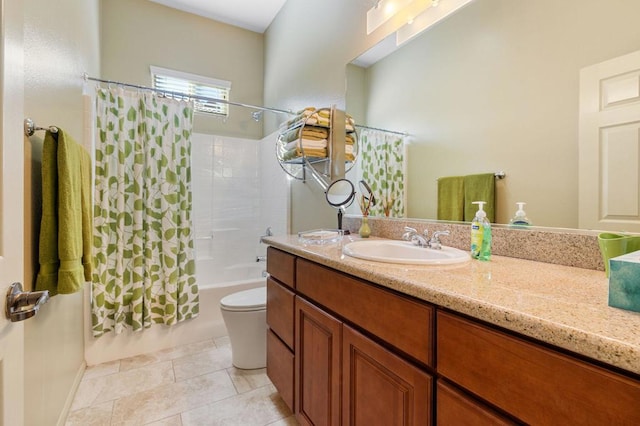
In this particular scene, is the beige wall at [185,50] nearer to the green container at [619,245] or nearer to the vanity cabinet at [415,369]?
the vanity cabinet at [415,369]

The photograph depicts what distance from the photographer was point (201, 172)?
3.08 m

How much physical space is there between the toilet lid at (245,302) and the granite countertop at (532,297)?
1028mm

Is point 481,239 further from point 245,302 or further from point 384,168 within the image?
point 245,302

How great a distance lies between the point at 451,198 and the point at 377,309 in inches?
28.4

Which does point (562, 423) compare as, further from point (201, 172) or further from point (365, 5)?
point (201, 172)

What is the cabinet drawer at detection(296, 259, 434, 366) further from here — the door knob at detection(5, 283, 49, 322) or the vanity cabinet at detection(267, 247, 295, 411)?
the door knob at detection(5, 283, 49, 322)

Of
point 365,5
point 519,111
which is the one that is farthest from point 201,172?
point 519,111

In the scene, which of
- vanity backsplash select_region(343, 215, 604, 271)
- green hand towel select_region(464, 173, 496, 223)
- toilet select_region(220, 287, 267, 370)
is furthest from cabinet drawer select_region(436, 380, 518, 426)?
toilet select_region(220, 287, 267, 370)

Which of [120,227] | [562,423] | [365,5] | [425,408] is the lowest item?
[425,408]

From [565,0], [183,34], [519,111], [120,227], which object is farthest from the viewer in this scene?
[183,34]

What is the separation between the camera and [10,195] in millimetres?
624

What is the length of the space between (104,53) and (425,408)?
3576mm

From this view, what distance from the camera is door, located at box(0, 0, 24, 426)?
585 millimetres

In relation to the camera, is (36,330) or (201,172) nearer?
(36,330)
